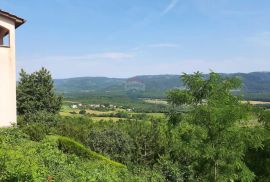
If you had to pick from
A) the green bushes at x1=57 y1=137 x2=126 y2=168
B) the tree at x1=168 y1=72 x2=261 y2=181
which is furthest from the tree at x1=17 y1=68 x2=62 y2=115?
the tree at x1=168 y1=72 x2=261 y2=181

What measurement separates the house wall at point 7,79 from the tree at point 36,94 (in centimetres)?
1154

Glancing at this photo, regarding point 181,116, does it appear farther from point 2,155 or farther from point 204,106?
point 2,155

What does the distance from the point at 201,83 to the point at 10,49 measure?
45.1 feet

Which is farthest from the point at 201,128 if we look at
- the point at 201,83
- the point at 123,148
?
the point at 123,148

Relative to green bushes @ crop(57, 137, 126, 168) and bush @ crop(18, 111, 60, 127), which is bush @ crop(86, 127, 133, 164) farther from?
green bushes @ crop(57, 137, 126, 168)

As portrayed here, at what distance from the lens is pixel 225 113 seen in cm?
2117

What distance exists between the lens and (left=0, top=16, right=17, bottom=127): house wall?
25891 mm

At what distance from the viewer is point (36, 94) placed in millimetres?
38531

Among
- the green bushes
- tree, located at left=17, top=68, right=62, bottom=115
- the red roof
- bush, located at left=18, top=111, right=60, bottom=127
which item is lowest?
the green bushes

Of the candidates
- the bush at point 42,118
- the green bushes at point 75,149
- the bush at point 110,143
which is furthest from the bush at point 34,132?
the bush at point 110,143

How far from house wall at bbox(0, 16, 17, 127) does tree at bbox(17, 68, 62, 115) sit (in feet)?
37.8

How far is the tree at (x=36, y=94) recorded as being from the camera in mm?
37969

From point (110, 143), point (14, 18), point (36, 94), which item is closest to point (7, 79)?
point (14, 18)

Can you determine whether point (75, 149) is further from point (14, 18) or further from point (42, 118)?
point (42, 118)
